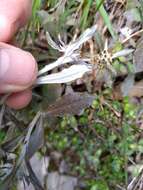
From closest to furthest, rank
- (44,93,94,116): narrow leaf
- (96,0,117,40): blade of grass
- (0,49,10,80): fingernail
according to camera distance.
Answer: (0,49,10,80): fingernail, (44,93,94,116): narrow leaf, (96,0,117,40): blade of grass

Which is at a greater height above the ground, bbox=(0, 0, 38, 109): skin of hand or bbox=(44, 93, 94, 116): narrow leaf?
bbox=(0, 0, 38, 109): skin of hand

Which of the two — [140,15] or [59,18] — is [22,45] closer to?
[59,18]

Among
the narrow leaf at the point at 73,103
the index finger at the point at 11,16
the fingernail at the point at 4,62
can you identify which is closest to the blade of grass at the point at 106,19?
the index finger at the point at 11,16

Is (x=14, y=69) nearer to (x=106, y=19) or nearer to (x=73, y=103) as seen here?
(x=73, y=103)

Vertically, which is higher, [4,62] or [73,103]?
[4,62]

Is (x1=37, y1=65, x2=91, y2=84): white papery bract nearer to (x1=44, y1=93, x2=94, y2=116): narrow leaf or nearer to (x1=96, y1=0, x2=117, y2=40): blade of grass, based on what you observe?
(x1=44, y1=93, x2=94, y2=116): narrow leaf

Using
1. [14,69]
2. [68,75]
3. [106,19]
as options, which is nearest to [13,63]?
[14,69]

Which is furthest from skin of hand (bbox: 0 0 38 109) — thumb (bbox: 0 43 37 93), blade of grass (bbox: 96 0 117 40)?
blade of grass (bbox: 96 0 117 40)

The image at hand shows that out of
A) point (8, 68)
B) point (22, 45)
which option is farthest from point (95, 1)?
point (8, 68)
